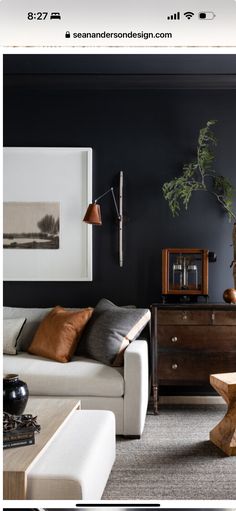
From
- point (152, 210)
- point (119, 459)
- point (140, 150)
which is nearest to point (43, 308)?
point (152, 210)

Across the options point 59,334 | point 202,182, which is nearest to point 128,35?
point 59,334

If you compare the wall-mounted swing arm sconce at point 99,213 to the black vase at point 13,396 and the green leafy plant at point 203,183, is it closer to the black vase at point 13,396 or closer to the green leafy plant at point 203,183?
the green leafy plant at point 203,183

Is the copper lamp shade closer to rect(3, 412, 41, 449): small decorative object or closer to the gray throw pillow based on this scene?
the gray throw pillow

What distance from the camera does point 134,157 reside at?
4258 millimetres

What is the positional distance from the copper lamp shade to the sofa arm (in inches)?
41.3

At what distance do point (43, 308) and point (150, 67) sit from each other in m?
1.82

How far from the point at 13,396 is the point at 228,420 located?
1.23 metres

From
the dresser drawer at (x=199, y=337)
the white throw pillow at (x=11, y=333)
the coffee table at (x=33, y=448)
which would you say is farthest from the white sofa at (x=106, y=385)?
the coffee table at (x=33, y=448)

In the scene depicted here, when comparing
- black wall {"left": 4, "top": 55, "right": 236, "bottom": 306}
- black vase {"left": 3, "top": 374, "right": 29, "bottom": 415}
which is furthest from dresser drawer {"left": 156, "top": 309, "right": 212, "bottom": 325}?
black vase {"left": 3, "top": 374, "right": 29, "bottom": 415}

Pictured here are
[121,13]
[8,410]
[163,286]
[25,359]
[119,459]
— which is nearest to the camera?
[121,13]

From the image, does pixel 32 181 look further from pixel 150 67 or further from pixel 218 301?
pixel 218 301

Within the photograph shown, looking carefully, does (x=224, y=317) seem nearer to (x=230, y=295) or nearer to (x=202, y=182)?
(x=230, y=295)

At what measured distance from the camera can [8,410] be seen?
7.28 ft

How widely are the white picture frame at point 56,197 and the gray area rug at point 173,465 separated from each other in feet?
4.10
